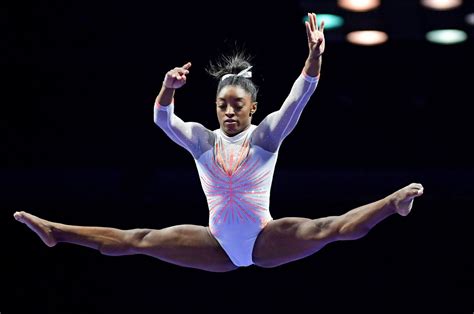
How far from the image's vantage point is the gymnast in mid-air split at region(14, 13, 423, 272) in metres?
4.18

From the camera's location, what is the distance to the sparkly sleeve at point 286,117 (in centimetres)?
413

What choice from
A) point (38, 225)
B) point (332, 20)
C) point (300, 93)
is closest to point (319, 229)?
point (300, 93)

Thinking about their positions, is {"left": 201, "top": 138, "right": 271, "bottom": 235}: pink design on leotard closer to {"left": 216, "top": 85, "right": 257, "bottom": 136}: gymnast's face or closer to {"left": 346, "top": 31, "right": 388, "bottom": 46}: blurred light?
{"left": 216, "top": 85, "right": 257, "bottom": 136}: gymnast's face

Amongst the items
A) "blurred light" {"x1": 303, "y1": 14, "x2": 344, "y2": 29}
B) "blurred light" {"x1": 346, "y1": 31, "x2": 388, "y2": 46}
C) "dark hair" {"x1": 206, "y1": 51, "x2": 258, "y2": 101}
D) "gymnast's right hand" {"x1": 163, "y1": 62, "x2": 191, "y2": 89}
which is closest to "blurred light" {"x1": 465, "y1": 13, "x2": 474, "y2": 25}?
"blurred light" {"x1": 346, "y1": 31, "x2": 388, "y2": 46}

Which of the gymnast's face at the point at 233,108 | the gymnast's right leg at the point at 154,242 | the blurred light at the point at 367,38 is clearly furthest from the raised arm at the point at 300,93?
the blurred light at the point at 367,38

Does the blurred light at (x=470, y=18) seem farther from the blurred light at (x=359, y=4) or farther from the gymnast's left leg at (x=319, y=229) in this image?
the gymnast's left leg at (x=319, y=229)

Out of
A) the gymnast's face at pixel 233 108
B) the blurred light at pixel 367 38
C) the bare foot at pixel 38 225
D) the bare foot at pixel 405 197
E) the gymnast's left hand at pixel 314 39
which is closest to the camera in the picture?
the bare foot at pixel 405 197

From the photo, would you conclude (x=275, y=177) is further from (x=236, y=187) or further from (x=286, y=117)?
(x=286, y=117)

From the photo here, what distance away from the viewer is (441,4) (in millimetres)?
5965

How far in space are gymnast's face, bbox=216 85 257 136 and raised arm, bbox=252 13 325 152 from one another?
0.14 meters

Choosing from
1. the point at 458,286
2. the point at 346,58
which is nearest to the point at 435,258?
the point at 458,286

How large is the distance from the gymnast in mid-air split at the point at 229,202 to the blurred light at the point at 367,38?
1.91 m

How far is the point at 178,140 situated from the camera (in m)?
4.38

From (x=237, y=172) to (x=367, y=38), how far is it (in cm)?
226
